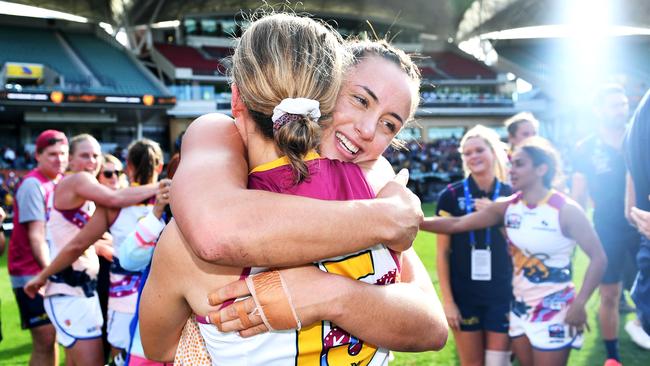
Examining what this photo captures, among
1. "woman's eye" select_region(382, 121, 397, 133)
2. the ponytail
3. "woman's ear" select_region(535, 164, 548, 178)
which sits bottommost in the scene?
"woman's ear" select_region(535, 164, 548, 178)

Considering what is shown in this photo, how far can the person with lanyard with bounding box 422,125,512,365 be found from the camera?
12.1 feet

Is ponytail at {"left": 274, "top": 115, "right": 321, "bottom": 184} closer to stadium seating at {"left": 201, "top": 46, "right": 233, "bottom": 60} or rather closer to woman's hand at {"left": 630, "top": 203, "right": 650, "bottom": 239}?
woman's hand at {"left": 630, "top": 203, "right": 650, "bottom": 239}

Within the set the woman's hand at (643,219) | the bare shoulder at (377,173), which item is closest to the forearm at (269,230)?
the bare shoulder at (377,173)

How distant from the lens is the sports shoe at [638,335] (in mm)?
4848

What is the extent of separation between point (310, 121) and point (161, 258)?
1.61ft

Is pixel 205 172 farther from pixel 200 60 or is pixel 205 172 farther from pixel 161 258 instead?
pixel 200 60

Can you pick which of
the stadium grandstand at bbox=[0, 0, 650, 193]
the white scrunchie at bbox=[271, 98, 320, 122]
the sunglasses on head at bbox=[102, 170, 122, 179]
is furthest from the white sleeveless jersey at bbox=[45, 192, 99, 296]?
the stadium grandstand at bbox=[0, 0, 650, 193]

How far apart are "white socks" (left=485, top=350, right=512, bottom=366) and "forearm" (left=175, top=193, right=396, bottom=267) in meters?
2.93

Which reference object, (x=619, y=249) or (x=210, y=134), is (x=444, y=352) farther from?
(x=210, y=134)

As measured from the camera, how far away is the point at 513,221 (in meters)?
3.62

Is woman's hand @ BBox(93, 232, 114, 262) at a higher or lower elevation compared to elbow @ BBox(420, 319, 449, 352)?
lower

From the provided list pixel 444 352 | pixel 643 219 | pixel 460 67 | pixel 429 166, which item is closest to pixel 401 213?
pixel 643 219

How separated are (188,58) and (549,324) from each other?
3563cm

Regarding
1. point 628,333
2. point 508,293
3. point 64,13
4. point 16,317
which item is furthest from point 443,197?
point 64,13
